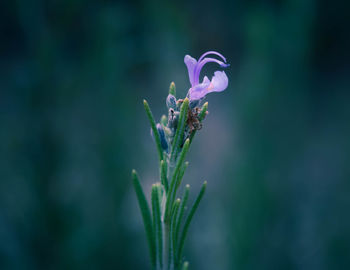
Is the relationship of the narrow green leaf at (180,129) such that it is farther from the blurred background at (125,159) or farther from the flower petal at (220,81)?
the blurred background at (125,159)

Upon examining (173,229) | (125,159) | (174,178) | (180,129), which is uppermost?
(125,159)

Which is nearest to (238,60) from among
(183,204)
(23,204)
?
(23,204)

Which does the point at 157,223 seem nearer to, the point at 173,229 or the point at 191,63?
the point at 173,229

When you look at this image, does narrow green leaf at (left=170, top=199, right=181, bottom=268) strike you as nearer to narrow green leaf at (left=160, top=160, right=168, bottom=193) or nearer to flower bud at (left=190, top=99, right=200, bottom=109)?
narrow green leaf at (left=160, top=160, right=168, bottom=193)

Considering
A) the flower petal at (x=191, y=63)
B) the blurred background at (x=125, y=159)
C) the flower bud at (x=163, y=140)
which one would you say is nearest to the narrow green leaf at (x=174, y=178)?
the flower bud at (x=163, y=140)

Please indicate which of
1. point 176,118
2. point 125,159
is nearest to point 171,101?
point 176,118
